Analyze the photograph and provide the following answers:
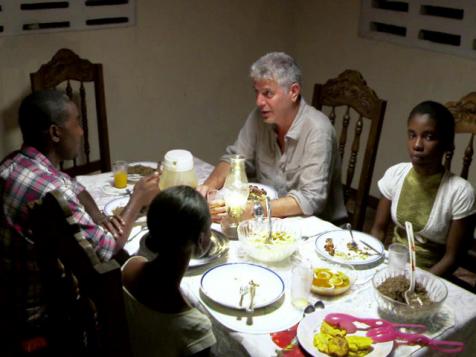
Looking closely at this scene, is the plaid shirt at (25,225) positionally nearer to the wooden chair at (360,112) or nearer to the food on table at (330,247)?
the food on table at (330,247)

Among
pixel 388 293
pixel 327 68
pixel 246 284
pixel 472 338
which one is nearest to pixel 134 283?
pixel 246 284

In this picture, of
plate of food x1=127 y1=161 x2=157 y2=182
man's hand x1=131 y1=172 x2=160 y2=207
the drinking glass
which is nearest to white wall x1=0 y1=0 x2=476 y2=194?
plate of food x1=127 y1=161 x2=157 y2=182

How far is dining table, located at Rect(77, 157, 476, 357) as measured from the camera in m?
1.42

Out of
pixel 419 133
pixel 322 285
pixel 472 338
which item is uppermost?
pixel 419 133

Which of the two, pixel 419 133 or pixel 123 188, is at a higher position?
pixel 419 133

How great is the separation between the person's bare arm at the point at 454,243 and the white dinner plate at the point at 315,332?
60 cm

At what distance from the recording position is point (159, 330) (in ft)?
4.78

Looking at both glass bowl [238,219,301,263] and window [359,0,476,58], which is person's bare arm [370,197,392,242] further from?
window [359,0,476,58]

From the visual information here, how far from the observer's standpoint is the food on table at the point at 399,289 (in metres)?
1.53

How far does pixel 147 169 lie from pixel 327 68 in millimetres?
1947

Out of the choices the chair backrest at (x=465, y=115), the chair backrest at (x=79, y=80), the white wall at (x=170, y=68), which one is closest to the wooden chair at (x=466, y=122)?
the chair backrest at (x=465, y=115)

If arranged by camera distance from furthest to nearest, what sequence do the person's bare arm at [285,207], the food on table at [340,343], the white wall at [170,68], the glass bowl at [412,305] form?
the white wall at [170,68] < the person's bare arm at [285,207] < the glass bowl at [412,305] < the food on table at [340,343]

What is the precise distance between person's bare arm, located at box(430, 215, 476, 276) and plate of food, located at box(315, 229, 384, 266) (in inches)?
Answer: 10.8

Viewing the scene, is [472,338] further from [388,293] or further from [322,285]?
[322,285]
